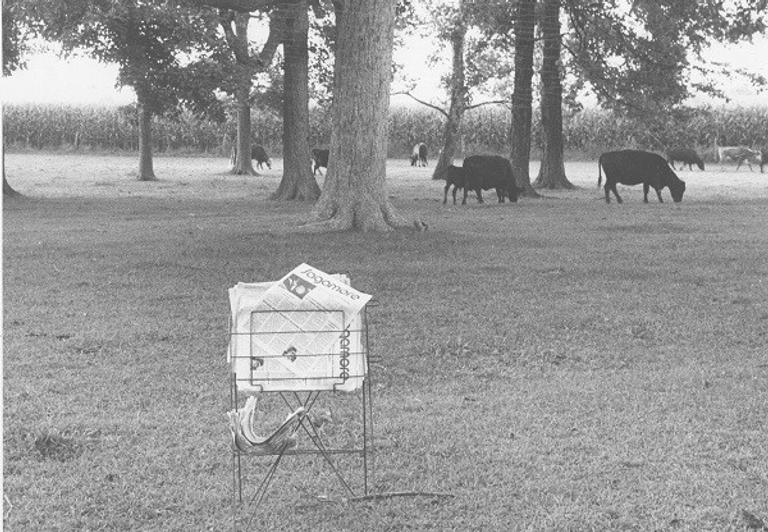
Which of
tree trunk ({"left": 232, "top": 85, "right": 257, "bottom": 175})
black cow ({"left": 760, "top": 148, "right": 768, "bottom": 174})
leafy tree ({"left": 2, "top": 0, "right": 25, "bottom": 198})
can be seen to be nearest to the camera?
leafy tree ({"left": 2, "top": 0, "right": 25, "bottom": 198})

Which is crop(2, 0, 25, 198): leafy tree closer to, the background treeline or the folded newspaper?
the folded newspaper

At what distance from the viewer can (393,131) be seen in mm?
67875

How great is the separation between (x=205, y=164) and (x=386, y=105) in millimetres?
37449

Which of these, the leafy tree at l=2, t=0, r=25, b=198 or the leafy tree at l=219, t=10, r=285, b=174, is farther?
the leafy tree at l=219, t=10, r=285, b=174

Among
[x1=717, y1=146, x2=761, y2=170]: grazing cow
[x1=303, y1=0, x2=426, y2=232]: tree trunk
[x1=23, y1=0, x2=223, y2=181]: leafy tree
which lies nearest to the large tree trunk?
[x1=23, y1=0, x2=223, y2=181]: leafy tree

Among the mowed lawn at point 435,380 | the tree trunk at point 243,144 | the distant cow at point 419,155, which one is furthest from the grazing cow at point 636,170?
the distant cow at point 419,155

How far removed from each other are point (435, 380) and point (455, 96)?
3075 centimetres

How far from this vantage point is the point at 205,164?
53.9 meters

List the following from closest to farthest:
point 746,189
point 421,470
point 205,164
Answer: point 421,470
point 746,189
point 205,164

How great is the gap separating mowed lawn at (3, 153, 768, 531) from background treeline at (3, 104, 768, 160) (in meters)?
43.1

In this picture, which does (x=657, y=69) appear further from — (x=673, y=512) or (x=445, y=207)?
(x=673, y=512)

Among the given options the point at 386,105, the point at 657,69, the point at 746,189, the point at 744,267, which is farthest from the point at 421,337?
the point at 746,189

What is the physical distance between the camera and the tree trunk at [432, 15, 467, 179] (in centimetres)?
3697

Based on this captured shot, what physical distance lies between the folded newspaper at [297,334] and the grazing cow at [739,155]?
4839cm
